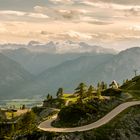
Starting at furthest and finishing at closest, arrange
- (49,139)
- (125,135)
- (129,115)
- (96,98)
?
1. (96,98)
2. (129,115)
3. (125,135)
4. (49,139)

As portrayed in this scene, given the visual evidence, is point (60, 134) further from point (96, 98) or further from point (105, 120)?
point (96, 98)

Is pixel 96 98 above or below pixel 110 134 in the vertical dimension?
above

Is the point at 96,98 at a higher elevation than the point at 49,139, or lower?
higher

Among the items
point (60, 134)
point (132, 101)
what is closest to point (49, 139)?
point (60, 134)

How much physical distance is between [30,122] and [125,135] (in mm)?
41299

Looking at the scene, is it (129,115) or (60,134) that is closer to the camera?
(60,134)

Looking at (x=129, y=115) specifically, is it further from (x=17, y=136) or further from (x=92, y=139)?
(x=17, y=136)

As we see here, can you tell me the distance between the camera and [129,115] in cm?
17250

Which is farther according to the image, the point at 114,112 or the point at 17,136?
the point at 114,112

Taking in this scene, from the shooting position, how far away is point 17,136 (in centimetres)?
16012

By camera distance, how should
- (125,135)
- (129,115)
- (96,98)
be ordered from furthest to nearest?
(96,98), (129,115), (125,135)

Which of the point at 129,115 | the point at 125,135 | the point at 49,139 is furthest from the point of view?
the point at 129,115

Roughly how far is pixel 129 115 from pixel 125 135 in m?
15.8

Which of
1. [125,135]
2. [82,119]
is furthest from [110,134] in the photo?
[82,119]
